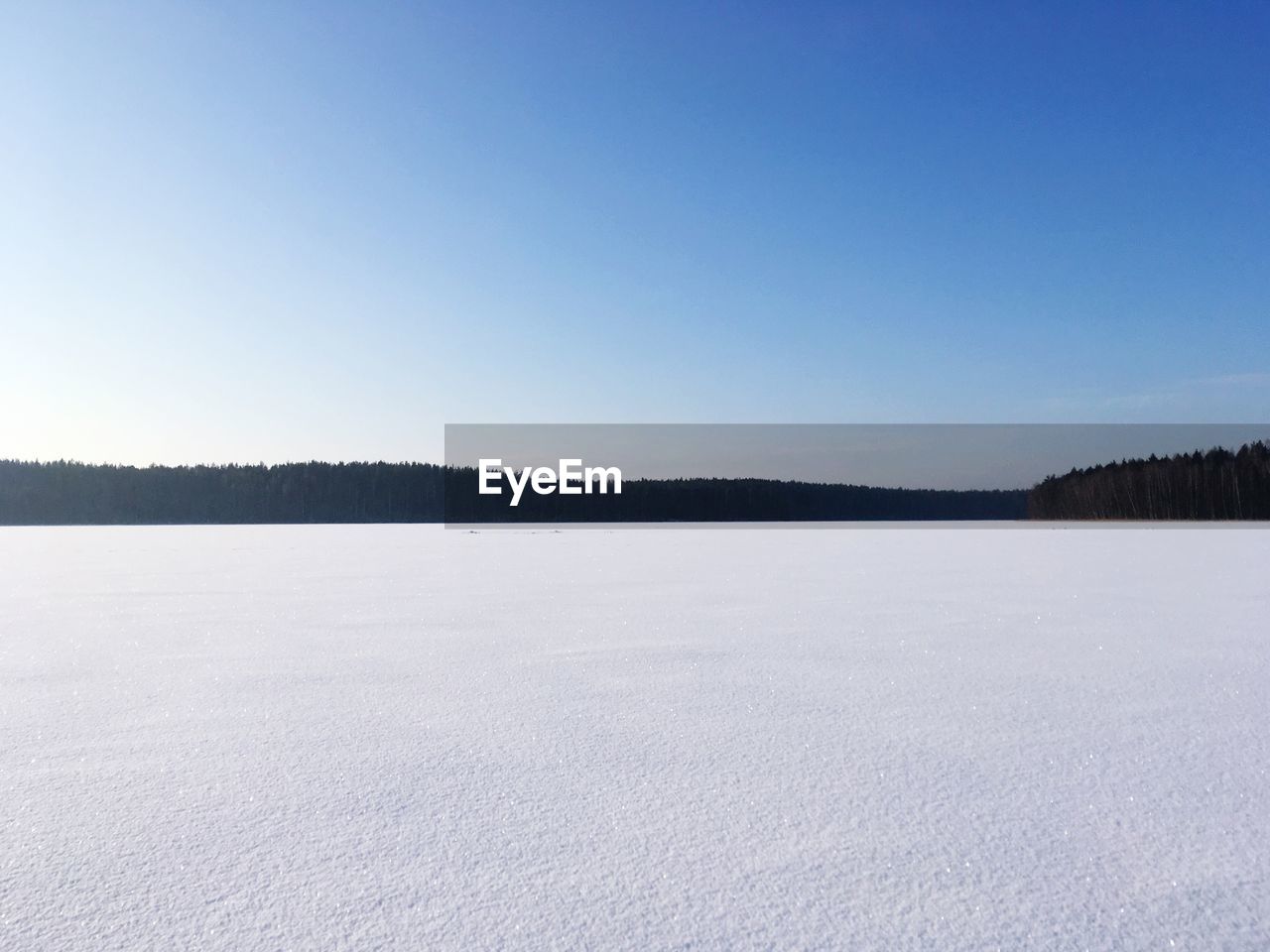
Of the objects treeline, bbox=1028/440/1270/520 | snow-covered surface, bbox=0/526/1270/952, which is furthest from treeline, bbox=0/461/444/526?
snow-covered surface, bbox=0/526/1270/952

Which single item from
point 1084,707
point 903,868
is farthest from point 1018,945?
point 1084,707

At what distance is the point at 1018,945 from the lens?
136 centimetres

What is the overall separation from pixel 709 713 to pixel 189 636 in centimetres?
318

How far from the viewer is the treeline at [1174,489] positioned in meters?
39.1

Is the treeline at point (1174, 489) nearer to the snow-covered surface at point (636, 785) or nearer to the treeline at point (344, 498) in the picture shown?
the treeline at point (344, 498)

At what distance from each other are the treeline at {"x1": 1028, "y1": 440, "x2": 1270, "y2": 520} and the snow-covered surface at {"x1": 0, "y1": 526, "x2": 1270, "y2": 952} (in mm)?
42438

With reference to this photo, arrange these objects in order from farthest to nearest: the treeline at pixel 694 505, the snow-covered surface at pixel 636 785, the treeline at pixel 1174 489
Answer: the treeline at pixel 694 505 < the treeline at pixel 1174 489 < the snow-covered surface at pixel 636 785

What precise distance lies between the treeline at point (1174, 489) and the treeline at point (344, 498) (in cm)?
1438

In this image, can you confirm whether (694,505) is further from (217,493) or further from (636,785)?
(636,785)

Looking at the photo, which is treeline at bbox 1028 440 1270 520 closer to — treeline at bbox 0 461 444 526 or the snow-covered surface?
the snow-covered surface

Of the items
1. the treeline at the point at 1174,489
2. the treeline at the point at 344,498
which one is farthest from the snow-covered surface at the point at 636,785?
the treeline at the point at 344,498

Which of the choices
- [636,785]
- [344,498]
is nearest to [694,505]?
[344,498]

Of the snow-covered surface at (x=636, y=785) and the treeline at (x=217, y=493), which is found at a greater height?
the treeline at (x=217, y=493)

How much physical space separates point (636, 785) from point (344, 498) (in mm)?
71760
